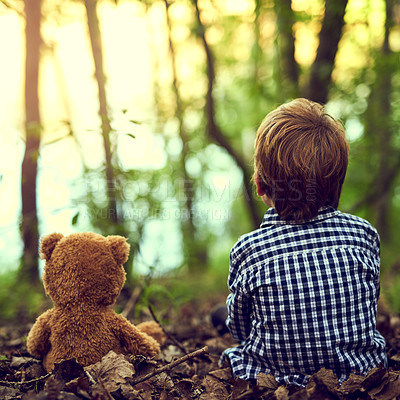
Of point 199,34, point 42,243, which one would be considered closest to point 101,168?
point 42,243

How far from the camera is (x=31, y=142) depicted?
429cm

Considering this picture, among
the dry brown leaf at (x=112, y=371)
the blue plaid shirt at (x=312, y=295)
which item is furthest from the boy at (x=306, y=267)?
the dry brown leaf at (x=112, y=371)

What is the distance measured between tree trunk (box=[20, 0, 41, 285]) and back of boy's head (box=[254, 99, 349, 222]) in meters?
2.77

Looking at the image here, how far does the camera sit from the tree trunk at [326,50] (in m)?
3.89

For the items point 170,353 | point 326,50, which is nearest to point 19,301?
point 170,353

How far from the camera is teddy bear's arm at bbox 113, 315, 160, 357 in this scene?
205 cm

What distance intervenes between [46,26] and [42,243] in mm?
4021

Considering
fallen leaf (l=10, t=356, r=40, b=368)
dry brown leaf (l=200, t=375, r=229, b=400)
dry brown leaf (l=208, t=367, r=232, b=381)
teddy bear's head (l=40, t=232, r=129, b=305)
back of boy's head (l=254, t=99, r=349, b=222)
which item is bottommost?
dry brown leaf (l=208, t=367, r=232, b=381)

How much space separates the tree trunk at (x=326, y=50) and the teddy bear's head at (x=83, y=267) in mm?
3302

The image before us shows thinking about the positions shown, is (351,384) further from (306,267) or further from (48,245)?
(48,245)

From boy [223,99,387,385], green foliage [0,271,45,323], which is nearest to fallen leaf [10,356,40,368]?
boy [223,99,387,385]

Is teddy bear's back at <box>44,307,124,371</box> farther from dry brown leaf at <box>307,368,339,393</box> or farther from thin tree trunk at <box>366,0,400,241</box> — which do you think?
thin tree trunk at <box>366,0,400,241</box>

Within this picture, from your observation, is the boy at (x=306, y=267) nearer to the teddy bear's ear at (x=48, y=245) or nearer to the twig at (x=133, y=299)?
the teddy bear's ear at (x=48, y=245)

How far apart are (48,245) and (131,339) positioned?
68 centimetres
